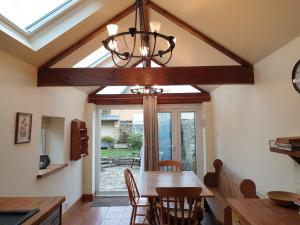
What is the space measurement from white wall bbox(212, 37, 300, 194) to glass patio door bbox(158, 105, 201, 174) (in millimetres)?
1360

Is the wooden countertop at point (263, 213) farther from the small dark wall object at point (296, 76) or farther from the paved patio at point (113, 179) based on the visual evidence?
the paved patio at point (113, 179)

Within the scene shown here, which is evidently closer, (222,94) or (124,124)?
(222,94)

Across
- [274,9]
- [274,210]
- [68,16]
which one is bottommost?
[274,210]

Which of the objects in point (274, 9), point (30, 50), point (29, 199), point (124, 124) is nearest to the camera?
point (29, 199)

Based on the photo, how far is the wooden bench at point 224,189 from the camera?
2490 mm

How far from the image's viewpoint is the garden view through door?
5.85 meters

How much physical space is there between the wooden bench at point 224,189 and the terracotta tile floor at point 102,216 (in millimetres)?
506

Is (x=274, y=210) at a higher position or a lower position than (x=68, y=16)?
lower

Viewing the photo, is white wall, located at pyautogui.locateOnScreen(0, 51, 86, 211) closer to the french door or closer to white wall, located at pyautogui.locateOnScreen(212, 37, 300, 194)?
the french door

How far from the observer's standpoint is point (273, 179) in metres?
2.60

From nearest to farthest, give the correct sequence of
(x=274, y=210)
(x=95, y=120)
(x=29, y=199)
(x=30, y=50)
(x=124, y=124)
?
(x=274, y=210)
(x=29, y=199)
(x=30, y=50)
(x=95, y=120)
(x=124, y=124)

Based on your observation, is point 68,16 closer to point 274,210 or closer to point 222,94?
point 274,210

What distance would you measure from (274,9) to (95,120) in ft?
14.3

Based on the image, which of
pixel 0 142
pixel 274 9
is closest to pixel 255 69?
pixel 274 9
